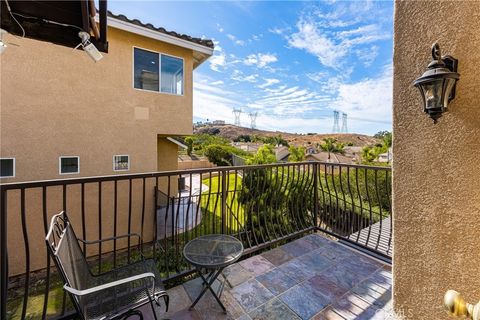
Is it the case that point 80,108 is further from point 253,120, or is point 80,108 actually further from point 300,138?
point 253,120

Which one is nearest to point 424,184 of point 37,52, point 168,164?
point 37,52

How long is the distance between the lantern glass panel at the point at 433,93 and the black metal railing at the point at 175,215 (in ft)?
5.36

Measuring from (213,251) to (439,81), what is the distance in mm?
2076

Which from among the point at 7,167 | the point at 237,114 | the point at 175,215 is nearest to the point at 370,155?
the point at 175,215

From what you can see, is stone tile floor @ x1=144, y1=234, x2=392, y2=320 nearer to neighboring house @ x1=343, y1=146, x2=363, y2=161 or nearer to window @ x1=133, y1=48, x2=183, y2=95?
window @ x1=133, y1=48, x2=183, y2=95

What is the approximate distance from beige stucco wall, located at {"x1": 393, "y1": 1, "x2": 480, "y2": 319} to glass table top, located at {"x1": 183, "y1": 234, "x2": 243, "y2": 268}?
1271 mm

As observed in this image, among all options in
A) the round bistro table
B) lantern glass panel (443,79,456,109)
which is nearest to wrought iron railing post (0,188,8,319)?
the round bistro table

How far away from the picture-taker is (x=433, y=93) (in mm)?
1247

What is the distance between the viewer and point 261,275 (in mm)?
2568

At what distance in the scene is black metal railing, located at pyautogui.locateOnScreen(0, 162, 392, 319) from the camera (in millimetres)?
2094

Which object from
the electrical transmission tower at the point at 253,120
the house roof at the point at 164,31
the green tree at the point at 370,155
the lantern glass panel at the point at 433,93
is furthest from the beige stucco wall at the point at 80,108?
the electrical transmission tower at the point at 253,120

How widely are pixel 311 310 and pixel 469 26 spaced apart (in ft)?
7.57

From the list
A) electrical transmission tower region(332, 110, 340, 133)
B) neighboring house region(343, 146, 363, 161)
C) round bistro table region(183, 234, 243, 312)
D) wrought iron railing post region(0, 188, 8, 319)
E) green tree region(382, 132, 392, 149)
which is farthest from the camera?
electrical transmission tower region(332, 110, 340, 133)

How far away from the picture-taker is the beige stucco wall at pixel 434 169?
1185 millimetres
